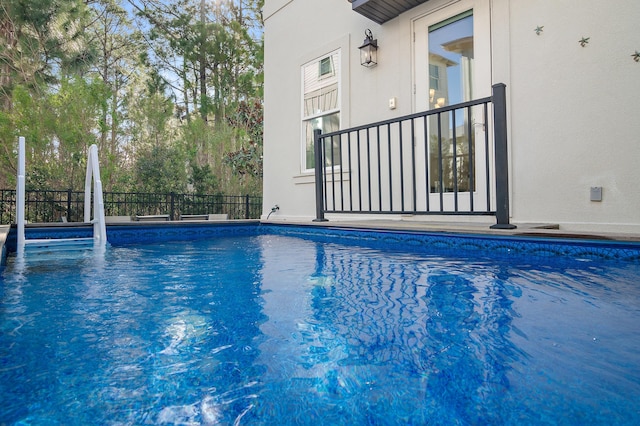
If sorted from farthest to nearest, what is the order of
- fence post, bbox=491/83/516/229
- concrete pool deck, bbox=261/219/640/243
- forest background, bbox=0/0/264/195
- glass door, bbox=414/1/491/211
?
1. forest background, bbox=0/0/264/195
2. glass door, bbox=414/1/491/211
3. fence post, bbox=491/83/516/229
4. concrete pool deck, bbox=261/219/640/243

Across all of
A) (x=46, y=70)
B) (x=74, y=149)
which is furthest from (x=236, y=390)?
(x=46, y=70)

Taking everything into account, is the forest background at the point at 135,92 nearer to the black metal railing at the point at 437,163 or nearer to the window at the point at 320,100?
the window at the point at 320,100

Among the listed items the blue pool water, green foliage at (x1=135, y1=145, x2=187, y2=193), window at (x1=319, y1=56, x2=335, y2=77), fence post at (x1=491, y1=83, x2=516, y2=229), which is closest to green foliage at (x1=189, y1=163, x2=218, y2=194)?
green foliage at (x1=135, y1=145, x2=187, y2=193)

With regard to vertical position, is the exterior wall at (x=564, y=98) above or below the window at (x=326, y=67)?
below

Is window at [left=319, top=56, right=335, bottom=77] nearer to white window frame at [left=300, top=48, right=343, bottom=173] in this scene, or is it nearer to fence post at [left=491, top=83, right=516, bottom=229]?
white window frame at [left=300, top=48, right=343, bottom=173]

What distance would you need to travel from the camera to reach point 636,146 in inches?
101

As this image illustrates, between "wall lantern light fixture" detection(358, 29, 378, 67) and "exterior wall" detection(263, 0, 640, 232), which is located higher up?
"wall lantern light fixture" detection(358, 29, 378, 67)

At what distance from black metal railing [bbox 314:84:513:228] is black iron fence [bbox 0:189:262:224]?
4481mm

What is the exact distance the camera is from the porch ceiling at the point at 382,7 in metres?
3.89

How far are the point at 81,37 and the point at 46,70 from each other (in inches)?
44.4

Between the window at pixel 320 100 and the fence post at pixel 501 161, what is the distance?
255cm

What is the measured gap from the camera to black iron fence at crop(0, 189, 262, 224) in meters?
6.41

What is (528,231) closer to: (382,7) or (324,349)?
(324,349)

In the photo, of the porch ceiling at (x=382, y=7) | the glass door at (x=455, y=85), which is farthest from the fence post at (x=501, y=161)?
the porch ceiling at (x=382, y=7)
